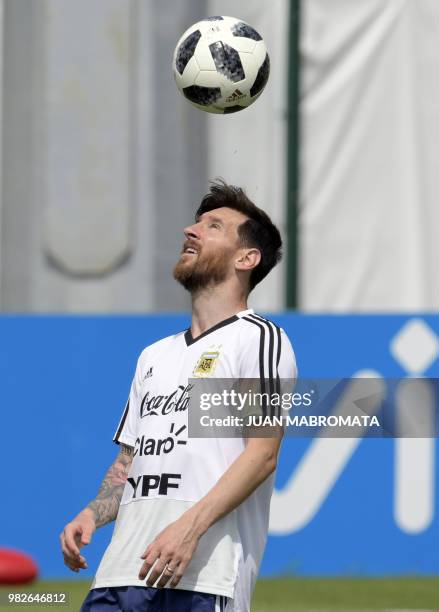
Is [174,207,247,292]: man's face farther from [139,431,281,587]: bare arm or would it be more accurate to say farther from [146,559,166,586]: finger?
[146,559,166,586]: finger

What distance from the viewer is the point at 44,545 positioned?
7.72 metres

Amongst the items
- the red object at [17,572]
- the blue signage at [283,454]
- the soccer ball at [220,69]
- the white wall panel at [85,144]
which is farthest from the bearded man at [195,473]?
the white wall panel at [85,144]

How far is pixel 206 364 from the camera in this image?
3.85 meters

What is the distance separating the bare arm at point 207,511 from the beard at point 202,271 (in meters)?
0.57

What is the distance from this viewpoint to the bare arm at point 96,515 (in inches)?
148

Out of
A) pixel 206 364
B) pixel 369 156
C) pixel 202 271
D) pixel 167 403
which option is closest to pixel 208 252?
pixel 202 271

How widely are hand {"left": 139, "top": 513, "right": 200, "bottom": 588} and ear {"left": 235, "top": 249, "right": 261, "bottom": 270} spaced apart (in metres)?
0.89

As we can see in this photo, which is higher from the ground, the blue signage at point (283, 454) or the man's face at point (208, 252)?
the man's face at point (208, 252)

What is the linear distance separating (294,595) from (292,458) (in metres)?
0.88

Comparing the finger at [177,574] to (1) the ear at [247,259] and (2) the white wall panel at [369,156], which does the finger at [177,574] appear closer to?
(1) the ear at [247,259]

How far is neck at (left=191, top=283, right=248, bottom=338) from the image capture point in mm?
4000

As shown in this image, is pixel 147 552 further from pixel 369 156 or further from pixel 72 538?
pixel 369 156

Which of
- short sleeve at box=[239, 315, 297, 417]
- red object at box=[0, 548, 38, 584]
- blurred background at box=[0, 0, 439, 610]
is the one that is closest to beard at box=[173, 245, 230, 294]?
short sleeve at box=[239, 315, 297, 417]

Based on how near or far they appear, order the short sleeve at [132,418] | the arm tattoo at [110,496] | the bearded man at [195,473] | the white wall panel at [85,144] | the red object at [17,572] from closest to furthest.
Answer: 1. the bearded man at [195,473]
2. the arm tattoo at [110,496]
3. the short sleeve at [132,418]
4. the red object at [17,572]
5. the white wall panel at [85,144]
